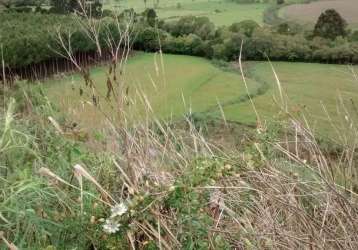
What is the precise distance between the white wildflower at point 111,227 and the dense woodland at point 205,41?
27015mm

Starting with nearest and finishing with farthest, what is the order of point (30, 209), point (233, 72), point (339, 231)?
1. point (339, 231)
2. point (30, 209)
3. point (233, 72)

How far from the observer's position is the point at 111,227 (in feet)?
9.45

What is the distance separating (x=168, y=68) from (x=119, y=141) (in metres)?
31.9

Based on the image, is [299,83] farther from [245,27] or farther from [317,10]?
[317,10]

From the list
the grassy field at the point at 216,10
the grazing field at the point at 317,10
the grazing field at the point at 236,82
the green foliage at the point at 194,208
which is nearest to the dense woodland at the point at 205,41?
the grazing field at the point at 236,82

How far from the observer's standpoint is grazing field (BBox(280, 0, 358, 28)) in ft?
147

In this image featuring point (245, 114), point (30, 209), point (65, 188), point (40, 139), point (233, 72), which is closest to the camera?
point (30, 209)

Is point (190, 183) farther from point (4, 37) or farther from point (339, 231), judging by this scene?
point (4, 37)

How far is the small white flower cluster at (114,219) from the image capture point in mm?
2850

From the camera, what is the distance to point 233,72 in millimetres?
34812

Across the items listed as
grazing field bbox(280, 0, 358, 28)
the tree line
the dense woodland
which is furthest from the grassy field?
the tree line

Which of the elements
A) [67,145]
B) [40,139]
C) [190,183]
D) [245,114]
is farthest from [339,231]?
[245,114]

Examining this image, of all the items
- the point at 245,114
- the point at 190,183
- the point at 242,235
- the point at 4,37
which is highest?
the point at 190,183

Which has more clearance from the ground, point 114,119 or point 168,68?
point 114,119
